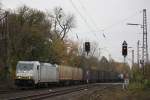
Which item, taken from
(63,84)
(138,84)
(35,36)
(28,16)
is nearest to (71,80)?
(63,84)

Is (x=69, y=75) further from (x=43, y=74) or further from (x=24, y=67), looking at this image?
(x=24, y=67)

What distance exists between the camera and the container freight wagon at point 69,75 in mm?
59341

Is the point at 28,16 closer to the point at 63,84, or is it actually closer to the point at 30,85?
the point at 63,84

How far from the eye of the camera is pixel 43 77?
1917 inches

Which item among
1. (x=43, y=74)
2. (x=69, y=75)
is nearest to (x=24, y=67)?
(x=43, y=74)

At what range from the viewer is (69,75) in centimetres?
6519

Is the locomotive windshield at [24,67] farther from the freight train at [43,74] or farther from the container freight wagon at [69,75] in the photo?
the container freight wagon at [69,75]

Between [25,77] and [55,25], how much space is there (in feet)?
160

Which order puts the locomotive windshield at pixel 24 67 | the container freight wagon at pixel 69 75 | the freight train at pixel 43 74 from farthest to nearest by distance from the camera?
1. the container freight wagon at pixel 69 75
2. the locomotive windshield at pixel 24 67
3. the freight train at pixel 43 74

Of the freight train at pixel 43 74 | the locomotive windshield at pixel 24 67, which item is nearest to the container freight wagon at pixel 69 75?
the freight train at pixel 43 74

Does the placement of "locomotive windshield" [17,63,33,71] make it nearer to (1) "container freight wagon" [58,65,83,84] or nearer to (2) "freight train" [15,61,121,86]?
(2) "freight train" [15,61,121,86]

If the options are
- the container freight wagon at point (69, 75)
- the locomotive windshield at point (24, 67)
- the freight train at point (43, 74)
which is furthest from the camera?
the container freight wagon at point (69, 75)

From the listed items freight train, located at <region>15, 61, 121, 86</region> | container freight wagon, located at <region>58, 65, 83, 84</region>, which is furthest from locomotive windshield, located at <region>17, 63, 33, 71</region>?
container freight wagon, located at <region>58, 65, 83, 84</region>

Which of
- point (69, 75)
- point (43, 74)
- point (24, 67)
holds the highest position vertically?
point (24, 67)
